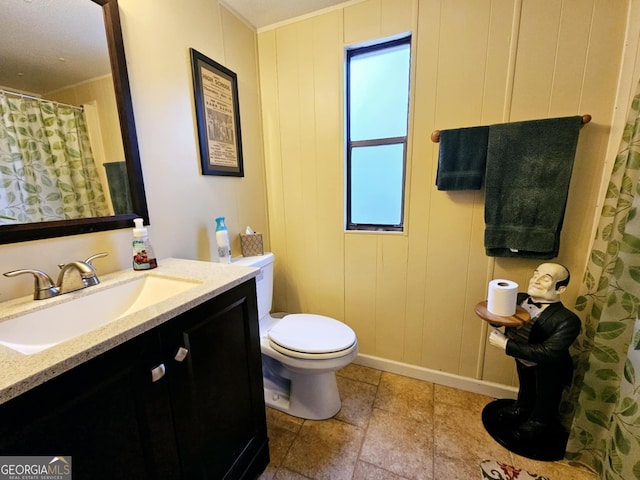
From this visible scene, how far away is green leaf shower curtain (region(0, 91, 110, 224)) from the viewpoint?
789mm

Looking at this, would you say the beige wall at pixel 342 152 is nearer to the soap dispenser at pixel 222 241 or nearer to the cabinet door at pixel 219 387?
the soap dispenser at pixel 222 241

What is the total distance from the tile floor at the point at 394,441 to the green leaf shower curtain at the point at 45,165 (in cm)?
131

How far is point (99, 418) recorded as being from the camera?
588mm

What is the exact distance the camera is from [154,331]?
685mm

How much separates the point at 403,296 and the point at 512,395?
2.54ft

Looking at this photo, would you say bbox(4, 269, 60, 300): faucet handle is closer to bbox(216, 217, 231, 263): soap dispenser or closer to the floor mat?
bbox(216, 217, 231, 263): soap dispenser

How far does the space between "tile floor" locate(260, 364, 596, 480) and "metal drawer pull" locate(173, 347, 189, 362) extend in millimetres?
796

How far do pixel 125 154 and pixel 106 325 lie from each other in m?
0.73

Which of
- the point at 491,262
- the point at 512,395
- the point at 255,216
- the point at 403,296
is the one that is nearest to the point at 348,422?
the point at 403,296

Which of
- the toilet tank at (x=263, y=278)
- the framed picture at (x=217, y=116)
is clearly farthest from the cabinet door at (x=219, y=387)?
the framed picture at (x=217, y=116)

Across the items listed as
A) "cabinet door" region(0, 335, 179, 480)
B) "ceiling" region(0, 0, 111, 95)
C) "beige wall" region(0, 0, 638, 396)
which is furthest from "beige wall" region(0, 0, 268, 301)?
"cabinet door" region(0, 335, 179, 480)

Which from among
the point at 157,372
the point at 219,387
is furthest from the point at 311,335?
the point at 157,372

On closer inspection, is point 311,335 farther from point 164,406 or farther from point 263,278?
point 164,406

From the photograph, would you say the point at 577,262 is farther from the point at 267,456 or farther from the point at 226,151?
the point at 226,151
